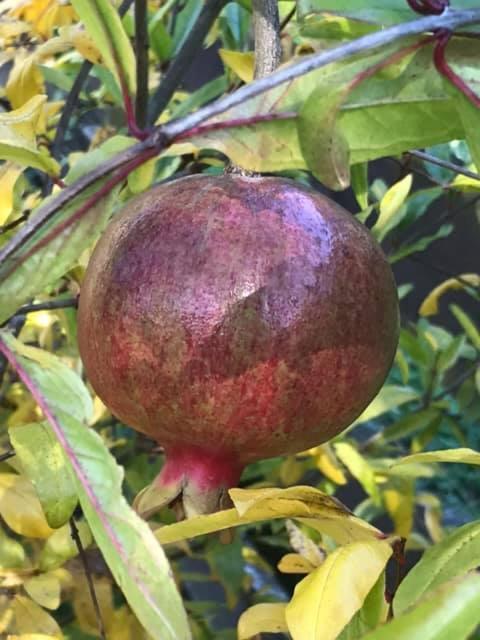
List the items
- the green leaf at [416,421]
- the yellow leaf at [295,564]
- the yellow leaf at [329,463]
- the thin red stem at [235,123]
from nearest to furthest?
the thin red stem at [235,123] → the yellow leaf at [295,564] → the yellow leaf at [329,463] → the green leaf at [416,421]

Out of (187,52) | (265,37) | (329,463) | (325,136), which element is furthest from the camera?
(329,463)

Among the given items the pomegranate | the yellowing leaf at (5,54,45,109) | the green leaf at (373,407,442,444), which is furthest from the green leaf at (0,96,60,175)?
the green leaf at (373,407,442,444)

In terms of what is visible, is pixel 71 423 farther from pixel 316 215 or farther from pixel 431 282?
pixel 431 282

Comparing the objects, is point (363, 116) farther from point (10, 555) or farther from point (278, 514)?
point (10, 555)

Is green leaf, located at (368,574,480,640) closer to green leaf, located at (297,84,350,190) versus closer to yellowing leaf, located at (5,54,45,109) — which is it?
green leaf, located at (297,84,350,190)

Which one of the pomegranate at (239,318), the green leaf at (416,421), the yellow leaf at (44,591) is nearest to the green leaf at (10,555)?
the yellow leaf at (44,591)

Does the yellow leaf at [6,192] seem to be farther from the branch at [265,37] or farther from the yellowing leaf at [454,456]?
the yellowing leaf at [454,456]

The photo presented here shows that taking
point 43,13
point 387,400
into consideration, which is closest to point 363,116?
point 43,13
